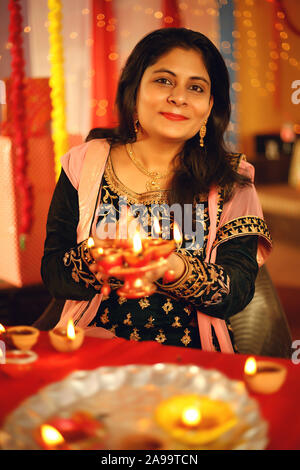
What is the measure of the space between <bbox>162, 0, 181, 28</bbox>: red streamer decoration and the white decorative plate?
4051 mm

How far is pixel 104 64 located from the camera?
4625mm

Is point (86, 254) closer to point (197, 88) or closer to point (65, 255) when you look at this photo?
point (65, 255)

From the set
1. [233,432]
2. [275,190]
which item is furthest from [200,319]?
[275,190]

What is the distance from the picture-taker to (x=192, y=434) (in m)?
0.77

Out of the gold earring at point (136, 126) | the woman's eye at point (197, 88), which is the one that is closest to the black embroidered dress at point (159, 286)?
the gold earring at point (136, 126)

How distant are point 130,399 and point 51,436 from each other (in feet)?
0.57

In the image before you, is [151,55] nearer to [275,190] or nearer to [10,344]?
[10,344]

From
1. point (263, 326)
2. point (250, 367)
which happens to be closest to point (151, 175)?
point (263, 326)

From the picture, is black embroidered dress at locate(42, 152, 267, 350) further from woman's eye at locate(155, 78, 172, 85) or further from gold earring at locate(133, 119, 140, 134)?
woman's eye at locate(155, 78, 172, 85)

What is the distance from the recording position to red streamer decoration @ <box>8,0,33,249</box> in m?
2.82

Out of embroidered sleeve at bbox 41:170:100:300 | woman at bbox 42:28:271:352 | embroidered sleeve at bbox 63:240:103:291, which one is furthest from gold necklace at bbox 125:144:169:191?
embroidered sleeve at bbox 63:240:103:291

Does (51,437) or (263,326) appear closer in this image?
(51,437)

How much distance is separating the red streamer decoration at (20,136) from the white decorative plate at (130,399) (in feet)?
6.83

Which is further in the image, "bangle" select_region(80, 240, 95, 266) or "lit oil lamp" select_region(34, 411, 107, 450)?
"bangle" select_region(80, 240, 95, 266)
